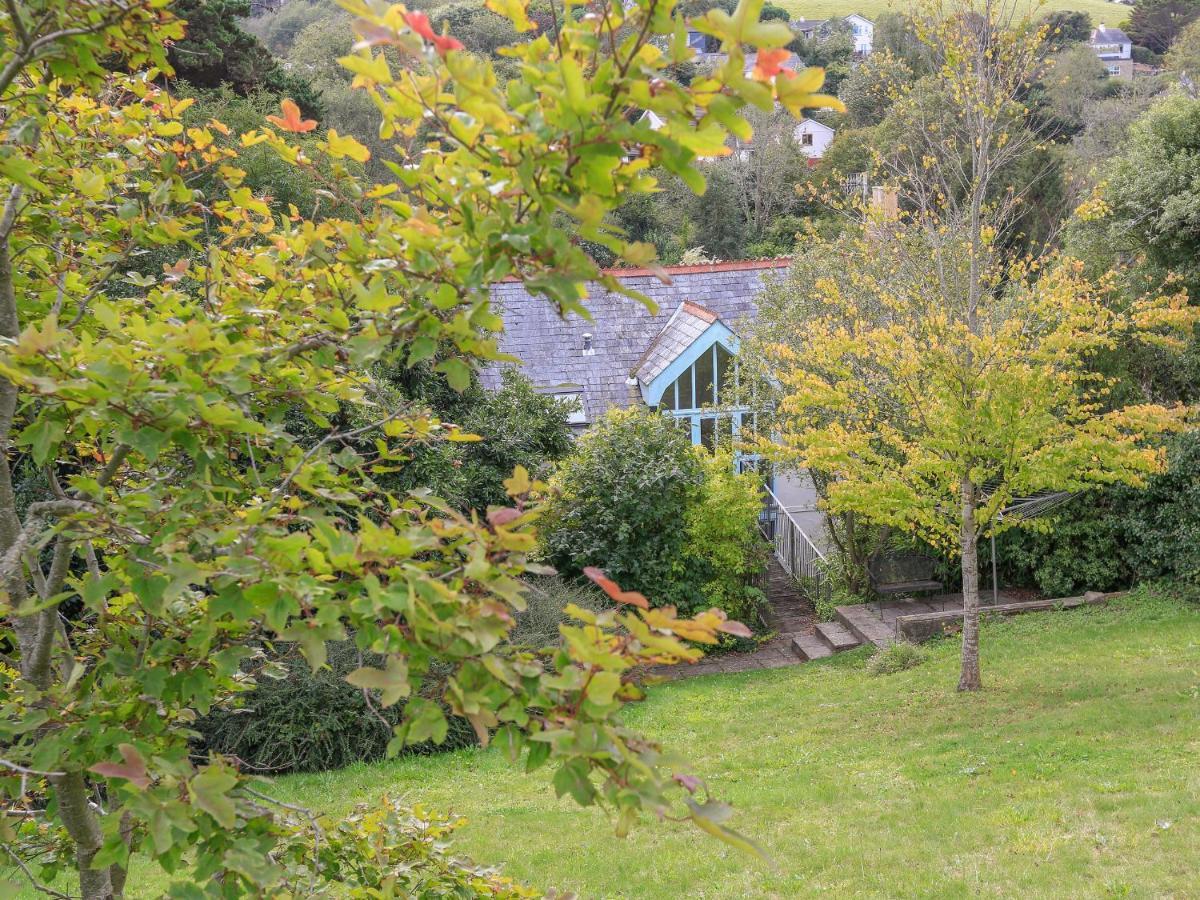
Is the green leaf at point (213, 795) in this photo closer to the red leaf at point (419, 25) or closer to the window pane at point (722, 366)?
the red leaf at point (419, 25)

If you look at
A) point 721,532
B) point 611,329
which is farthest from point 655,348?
point 721,532

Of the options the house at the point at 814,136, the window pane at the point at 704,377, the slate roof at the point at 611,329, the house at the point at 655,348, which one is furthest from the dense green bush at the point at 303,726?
the house at the point at 814,136

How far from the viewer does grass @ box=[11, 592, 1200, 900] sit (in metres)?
5.81

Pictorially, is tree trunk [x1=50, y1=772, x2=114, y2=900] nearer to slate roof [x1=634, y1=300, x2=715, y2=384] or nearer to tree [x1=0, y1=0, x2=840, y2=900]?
tree [x1=0, y1=0, x2=840, y2=900]

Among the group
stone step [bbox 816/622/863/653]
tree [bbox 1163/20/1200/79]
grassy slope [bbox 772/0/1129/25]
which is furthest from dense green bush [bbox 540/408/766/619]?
grassy slope [bbox 772/0/1129/25]

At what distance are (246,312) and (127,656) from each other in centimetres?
89

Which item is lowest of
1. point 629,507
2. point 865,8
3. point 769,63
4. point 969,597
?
point 969,597

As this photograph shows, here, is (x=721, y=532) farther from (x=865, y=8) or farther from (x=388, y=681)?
(x=865, y=8)

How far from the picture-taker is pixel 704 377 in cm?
1859

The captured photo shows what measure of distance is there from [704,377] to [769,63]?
17.2 metres

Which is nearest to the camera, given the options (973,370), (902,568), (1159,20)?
(973,370)

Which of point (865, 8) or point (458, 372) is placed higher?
point (865, 8)

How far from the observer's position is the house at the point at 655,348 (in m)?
18.3

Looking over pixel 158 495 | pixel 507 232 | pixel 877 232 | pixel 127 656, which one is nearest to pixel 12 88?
pixel 158 495
